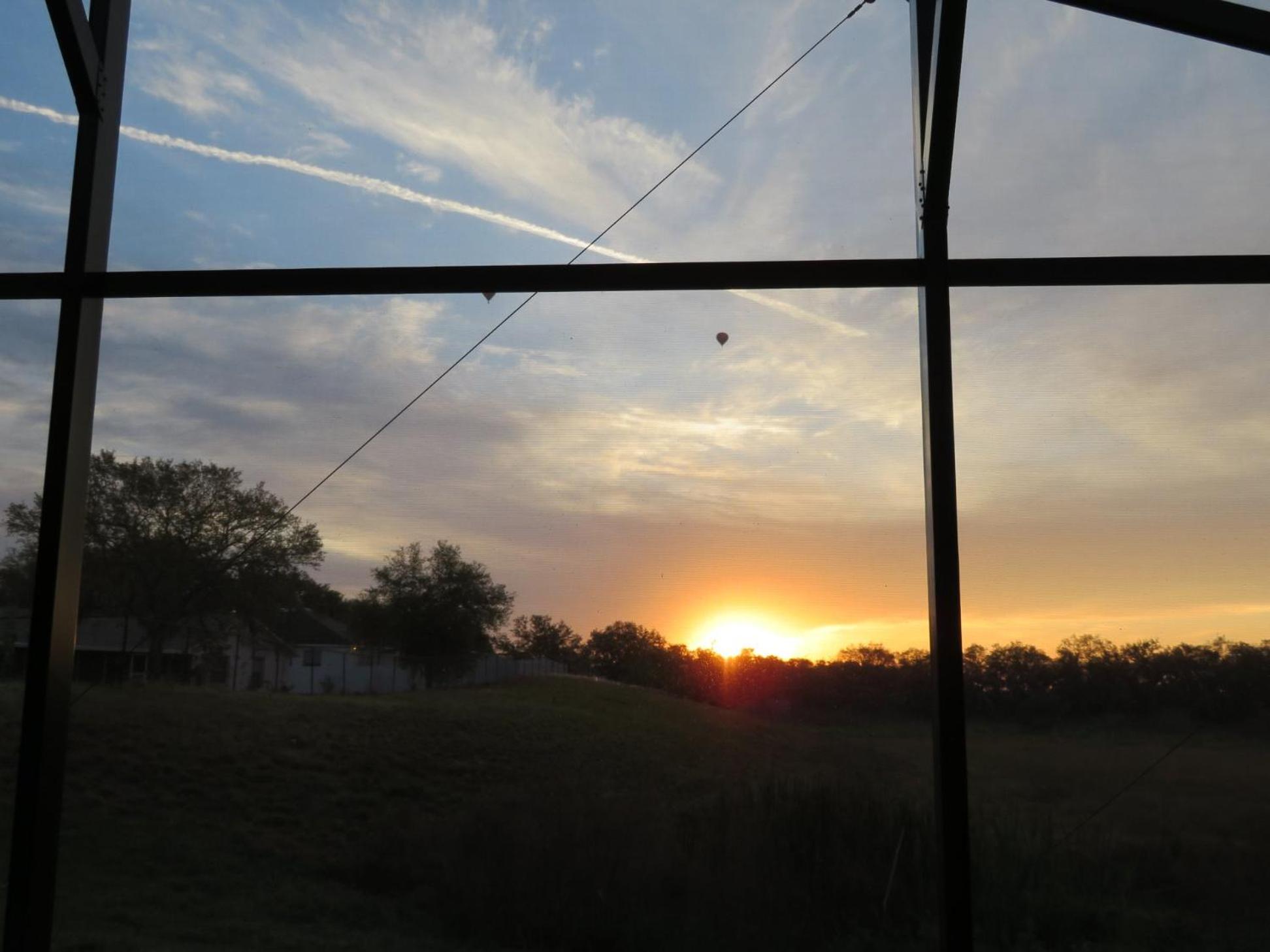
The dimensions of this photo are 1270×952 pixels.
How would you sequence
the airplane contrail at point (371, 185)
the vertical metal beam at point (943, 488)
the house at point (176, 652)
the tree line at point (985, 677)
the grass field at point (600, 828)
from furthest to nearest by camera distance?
the airplane contrail at point (371, 185), the house at point (176, 652), the tree line at point (985, 677), the grass field at point (600, 828), the vertical metal beam at point (943, 488)

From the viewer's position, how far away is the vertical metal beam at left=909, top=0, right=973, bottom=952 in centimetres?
177

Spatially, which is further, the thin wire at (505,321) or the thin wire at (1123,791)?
Result: the thin wire at (505,321)

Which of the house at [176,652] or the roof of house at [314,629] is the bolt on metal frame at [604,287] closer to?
the house at [176,652]

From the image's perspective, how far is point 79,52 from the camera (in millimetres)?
2168

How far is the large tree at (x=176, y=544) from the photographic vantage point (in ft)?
7.75

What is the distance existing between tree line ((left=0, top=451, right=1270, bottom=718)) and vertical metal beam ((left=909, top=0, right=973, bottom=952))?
0.50 meters

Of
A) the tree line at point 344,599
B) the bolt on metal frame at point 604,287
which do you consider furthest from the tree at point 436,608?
the bolt on metal frame at point 604,287

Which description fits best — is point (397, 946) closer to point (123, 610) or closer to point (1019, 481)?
point (123, 610)

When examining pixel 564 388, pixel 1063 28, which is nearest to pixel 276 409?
pixel 564 388

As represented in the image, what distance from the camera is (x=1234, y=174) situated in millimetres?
2246

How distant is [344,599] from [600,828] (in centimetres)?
88

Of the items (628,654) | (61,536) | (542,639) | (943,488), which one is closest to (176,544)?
(61,536)

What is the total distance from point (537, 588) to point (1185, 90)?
2.03 metres

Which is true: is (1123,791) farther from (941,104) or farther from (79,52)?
(79,52)
